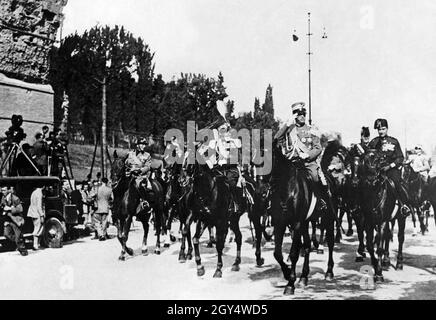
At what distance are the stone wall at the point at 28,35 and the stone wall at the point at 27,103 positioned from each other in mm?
330

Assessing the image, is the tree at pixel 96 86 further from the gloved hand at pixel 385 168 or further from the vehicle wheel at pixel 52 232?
the gloved hand at pixel 385 168

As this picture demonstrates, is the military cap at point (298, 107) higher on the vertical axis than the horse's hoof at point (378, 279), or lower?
higher

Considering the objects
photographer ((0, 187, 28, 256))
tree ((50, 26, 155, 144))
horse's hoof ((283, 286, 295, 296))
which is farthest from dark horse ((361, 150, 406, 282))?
tree ((50, 26, 155, 144))

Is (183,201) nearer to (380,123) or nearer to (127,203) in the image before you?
(127,203)

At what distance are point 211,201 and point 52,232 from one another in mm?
5546

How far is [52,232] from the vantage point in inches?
539

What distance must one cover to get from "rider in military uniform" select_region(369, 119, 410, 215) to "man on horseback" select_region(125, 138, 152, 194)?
17.1ft

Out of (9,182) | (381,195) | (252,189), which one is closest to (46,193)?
(9,182)

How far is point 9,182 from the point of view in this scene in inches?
513

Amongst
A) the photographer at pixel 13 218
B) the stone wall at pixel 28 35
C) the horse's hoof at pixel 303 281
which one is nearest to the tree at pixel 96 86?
the stone wall at pixel 28 35

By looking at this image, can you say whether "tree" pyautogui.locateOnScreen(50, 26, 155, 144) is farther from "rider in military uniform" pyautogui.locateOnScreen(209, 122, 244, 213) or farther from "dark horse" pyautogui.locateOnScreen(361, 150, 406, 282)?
"dark horse" pyautogui.locateOnScreen(361, 150, 406, 282)

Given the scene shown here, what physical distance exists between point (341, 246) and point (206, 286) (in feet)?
18.0

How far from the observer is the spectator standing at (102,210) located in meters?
15.3

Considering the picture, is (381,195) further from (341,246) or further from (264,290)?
(341,246)
